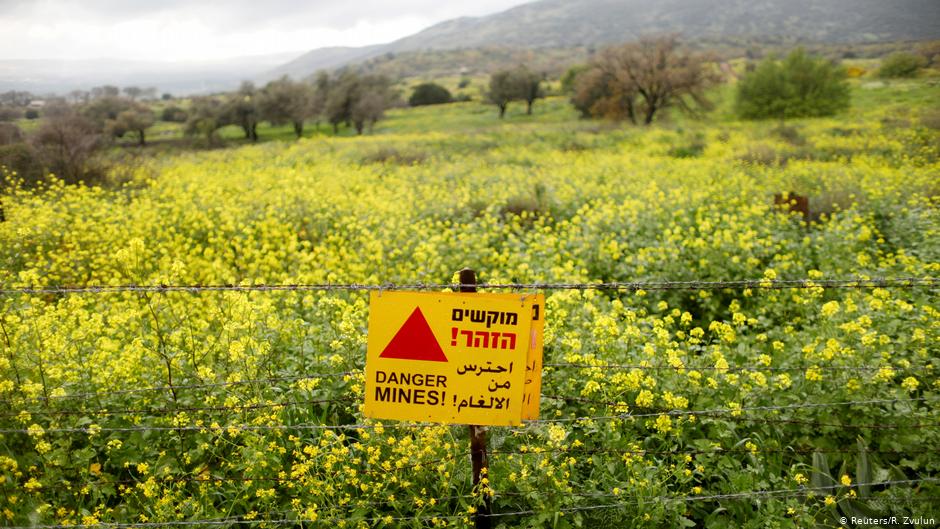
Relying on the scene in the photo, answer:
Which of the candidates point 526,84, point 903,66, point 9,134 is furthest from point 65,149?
point 526,84

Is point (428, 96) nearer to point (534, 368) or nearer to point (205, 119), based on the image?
point (205, 119)

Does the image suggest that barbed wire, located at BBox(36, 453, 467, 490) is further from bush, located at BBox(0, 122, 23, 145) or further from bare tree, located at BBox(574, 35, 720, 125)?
bare tree, located at BBox(574, 35, 720, 125)

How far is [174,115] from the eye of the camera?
48.2 metres

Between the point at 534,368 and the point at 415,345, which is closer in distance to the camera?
the point at 415,345

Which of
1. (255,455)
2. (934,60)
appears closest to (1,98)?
(255,455)

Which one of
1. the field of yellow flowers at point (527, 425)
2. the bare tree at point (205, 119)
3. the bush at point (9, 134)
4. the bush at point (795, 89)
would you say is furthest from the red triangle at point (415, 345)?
the bush at point (795, 89)

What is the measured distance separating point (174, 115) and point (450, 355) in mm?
55157

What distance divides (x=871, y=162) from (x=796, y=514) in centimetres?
1839

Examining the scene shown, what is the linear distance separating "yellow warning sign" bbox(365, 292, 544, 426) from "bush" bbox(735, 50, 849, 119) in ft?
135

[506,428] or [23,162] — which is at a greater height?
[23,162]

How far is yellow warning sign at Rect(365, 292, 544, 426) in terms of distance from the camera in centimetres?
276

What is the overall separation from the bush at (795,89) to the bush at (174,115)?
48127mm

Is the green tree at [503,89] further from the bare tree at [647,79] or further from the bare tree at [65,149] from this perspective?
the bare tree at [65,149]

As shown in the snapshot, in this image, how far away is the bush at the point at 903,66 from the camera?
99.5ft
